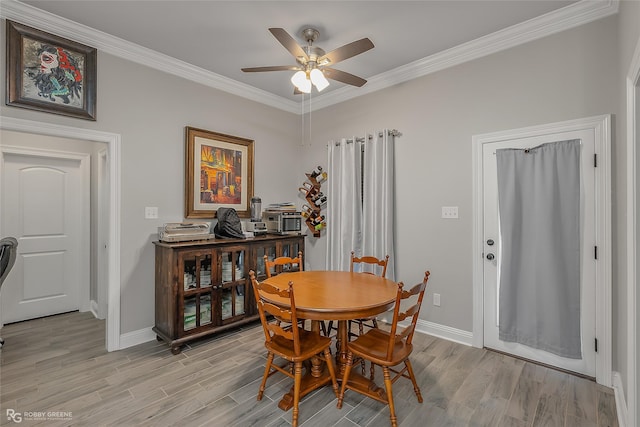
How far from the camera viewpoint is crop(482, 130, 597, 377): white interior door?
228cm

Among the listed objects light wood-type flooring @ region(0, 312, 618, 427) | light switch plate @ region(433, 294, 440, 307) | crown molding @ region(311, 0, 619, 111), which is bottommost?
light wood-type flooring @ region(0, 312, 618, 427)

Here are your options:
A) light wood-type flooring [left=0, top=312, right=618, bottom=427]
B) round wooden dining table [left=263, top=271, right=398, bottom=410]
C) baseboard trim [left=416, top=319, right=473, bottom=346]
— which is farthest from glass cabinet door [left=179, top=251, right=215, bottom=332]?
baseboard trim [left=416, top=319, right=473, bottom=346]

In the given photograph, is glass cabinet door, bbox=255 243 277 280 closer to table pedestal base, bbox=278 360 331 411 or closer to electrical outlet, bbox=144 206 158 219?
electrical outlet, bbox=144 206 158 219

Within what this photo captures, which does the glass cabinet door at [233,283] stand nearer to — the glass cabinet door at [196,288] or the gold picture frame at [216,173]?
the glass cabinet door at [196,288]

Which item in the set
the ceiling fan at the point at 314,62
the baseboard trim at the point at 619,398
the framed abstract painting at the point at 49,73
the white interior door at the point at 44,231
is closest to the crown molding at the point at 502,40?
the ceiling fan at the point at 314,62

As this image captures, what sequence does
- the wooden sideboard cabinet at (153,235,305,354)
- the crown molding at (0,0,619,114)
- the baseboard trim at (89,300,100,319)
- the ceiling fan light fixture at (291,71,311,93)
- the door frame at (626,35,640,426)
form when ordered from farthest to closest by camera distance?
the baseboard trim at (89,300,100,319), the wooden sideboard cabinet at (153,235,305,354), the ceiling fan light fixture at (291,71,311,93), the crown molding at (0,0,619,114), the door frame at (626,35,640,426)

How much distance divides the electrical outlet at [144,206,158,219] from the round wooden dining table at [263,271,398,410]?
5.02 feet

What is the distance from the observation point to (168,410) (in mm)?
1942

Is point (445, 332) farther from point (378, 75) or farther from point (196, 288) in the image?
point (378, 75)

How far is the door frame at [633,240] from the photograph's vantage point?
1535 mm

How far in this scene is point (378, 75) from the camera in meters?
3.46

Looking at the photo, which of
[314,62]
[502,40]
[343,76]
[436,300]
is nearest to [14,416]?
[314,62]

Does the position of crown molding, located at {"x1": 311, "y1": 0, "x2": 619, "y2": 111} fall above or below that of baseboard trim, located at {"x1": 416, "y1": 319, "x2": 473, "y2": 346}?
above

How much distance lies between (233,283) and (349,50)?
248 cm
